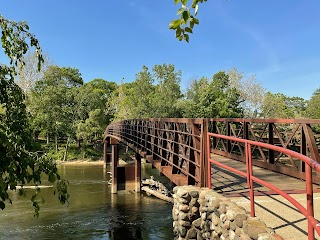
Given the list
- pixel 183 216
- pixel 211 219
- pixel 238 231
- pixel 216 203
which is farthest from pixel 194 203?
pixel 238 231

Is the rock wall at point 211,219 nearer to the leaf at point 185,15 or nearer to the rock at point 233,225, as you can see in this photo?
the rock at point 233,225

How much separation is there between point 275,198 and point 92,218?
10910mm

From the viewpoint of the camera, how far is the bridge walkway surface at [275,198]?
3.38 metres

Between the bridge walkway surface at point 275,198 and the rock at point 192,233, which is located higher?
the bridge walkway surface at point 275,198

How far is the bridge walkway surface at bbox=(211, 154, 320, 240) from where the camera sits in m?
3.38

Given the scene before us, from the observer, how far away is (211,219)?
4.32 m

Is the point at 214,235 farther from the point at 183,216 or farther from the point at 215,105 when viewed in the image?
the point at 215,105

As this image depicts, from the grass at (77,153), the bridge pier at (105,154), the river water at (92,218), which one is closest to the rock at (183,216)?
the river water at (92,218)

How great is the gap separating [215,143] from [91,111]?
29.3m

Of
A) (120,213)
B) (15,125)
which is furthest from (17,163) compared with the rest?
(120,213)

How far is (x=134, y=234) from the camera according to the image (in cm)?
1196

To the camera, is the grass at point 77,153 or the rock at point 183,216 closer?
the rock at point 183,216

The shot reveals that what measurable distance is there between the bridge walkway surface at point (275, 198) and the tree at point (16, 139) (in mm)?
2364

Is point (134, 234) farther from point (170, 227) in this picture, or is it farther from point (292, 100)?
point (292, 100)
